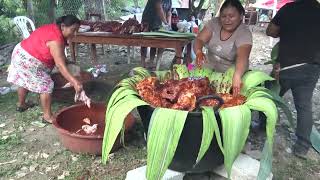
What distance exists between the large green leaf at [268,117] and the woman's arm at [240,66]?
38cm

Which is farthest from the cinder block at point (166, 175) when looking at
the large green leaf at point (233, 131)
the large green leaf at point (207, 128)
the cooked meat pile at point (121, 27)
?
the cooked meat pile at point (121, 27)

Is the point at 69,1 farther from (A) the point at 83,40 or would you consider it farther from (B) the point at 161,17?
(A) the point at 83,40

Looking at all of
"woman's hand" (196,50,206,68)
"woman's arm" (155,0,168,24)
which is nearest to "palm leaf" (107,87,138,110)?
"woman's hand" (196,50,206,68)

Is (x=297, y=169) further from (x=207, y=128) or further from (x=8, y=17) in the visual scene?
(x=8, y=17)

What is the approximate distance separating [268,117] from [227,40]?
1.35 metres

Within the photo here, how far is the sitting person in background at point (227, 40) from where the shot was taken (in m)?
3.31

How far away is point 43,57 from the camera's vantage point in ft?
14.6

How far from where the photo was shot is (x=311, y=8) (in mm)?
3504

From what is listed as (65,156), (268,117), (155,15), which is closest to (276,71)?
(268,117)

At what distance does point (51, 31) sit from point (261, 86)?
274 cm

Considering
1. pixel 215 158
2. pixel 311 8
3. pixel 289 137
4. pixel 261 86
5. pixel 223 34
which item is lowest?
pixel 289 137

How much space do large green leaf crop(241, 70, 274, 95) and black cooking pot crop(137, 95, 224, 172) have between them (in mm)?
523

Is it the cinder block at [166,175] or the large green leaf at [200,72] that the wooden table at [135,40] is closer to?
the large green leaf at [200,72]

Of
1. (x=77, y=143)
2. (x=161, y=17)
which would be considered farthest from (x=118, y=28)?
(x=77, y=143)
